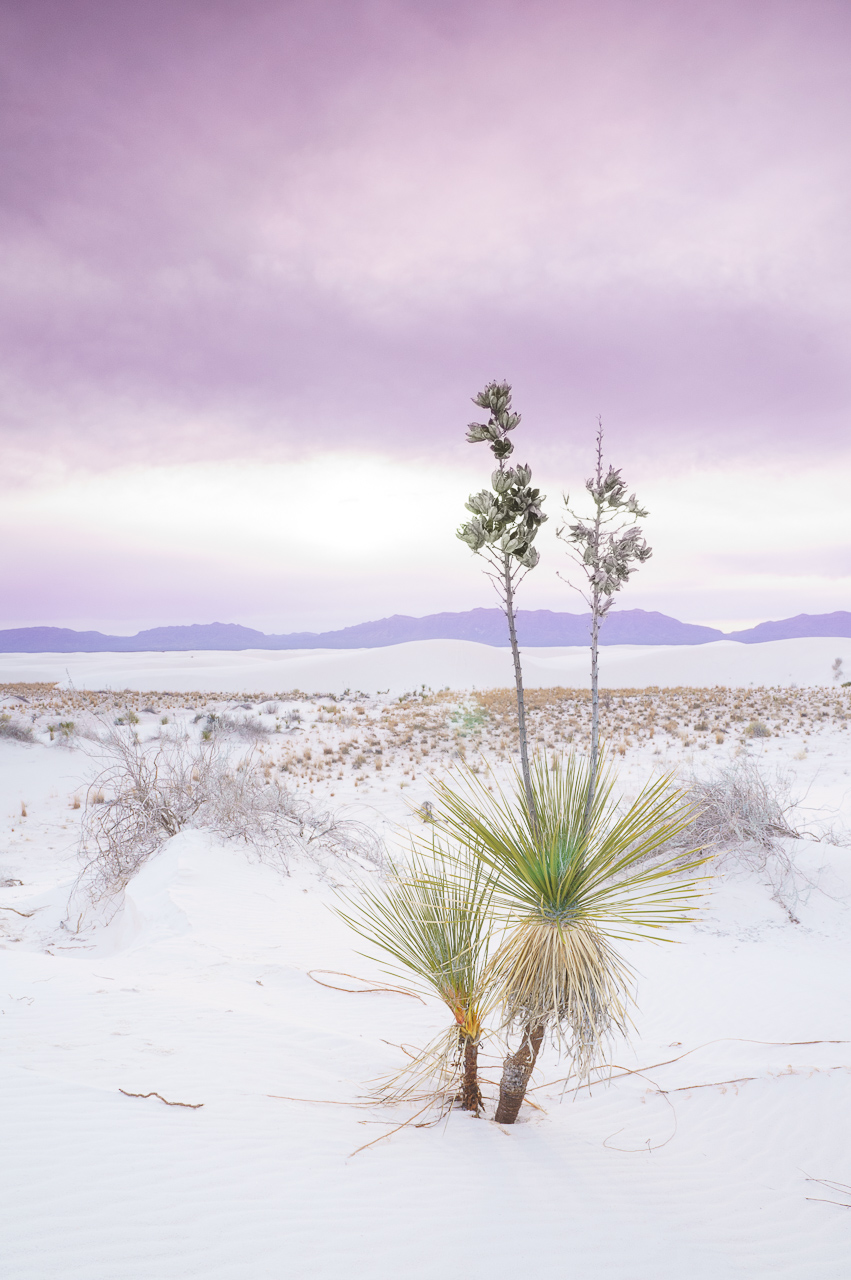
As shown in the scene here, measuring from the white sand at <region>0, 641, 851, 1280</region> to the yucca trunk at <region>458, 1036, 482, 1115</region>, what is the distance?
0.13 m

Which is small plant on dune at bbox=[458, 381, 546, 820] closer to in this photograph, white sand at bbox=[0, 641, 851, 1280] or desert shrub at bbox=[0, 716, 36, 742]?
white sand at bbox=[0, 641, 851, 1280]

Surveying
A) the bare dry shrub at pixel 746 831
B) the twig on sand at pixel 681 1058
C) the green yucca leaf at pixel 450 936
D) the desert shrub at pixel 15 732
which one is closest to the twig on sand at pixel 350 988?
the twig on sand at pixel 681 1058

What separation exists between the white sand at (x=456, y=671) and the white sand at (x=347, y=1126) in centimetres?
3379

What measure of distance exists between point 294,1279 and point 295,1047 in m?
1.99

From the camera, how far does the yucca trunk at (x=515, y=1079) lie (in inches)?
118

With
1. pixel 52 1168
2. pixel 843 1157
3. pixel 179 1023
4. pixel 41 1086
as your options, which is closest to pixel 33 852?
pixel 179 1023

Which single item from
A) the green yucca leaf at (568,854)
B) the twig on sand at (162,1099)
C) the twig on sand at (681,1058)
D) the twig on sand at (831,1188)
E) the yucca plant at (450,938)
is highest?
the green yucca leaf at (568,854)

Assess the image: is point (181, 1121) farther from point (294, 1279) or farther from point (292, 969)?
point (292, 969)

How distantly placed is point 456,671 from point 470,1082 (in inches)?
1705

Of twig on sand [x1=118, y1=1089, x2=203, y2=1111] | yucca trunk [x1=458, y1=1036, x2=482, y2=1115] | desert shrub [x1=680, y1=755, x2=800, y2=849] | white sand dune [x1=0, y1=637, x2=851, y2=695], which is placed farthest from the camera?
white sand dune [x1=0, y1=637, x2=851, y2=695]

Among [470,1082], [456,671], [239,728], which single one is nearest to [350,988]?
[470,1082]

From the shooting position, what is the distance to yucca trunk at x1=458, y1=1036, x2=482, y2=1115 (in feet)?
10.6

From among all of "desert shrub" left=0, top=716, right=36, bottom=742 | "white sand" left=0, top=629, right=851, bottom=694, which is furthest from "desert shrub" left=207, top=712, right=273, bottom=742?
"white sand" left=0, top=629, right=851, bottom=694

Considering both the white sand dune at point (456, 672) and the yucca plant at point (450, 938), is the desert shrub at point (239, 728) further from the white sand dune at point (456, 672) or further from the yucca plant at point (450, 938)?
the white sand dune at point (456, 672)
